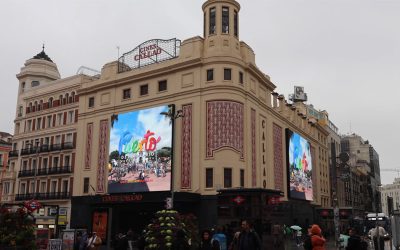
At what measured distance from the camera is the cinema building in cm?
3816

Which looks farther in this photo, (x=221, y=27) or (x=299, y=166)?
(x=299, y=166)

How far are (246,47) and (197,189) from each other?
14.7 metres

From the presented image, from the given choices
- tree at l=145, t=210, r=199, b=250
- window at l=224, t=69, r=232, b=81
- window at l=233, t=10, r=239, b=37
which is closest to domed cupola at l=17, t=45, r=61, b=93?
window at l=233, t=10, r=239, b=37

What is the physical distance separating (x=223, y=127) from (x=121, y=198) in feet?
36.7

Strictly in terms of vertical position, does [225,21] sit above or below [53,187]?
above

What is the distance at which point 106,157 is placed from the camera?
1813 inches

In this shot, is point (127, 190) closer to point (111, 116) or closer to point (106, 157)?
point (106, 157)

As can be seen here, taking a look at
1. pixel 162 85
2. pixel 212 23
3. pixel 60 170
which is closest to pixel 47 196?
pixel 60 170

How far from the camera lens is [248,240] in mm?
12281

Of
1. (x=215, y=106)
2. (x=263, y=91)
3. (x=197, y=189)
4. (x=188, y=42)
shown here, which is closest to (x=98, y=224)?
(x=197, y=189)

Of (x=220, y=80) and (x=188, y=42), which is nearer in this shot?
(x=220, y=80)

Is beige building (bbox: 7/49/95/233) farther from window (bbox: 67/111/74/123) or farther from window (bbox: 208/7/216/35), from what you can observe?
window (bbox: 208/7/216/35)

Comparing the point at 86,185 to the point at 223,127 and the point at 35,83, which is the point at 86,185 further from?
the point at 35,83

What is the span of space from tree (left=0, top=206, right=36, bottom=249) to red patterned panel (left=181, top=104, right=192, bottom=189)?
85.4 feet
